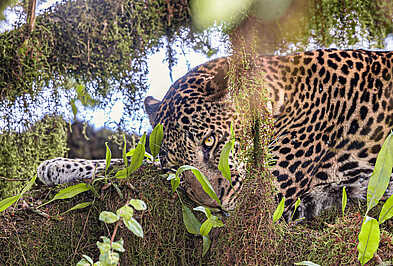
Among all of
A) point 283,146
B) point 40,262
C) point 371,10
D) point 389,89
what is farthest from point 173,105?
point 371,10

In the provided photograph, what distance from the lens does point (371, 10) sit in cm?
240

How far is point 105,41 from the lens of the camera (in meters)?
2.33

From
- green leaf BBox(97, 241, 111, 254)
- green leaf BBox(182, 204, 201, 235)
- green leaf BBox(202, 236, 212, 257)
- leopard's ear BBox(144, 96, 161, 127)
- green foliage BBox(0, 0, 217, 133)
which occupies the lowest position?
green leaf BBox(202, 236, 212, 257)

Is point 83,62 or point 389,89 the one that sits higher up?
point 83,62

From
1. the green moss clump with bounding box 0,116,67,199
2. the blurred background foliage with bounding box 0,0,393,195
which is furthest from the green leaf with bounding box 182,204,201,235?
the green moss clump with bounding box 0,116,67,199

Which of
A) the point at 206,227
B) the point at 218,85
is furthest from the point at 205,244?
the point at 218,85

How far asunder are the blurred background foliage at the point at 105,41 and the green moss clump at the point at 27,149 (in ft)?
0.04

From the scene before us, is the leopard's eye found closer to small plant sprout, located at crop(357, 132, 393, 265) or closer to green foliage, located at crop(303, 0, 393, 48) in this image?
small plant sprout, located at crop(357, 132, 393, 265)

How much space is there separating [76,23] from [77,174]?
3.27ft

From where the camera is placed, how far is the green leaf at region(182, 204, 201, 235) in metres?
1.38

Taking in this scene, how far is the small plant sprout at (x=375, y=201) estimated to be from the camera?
1.07 metres

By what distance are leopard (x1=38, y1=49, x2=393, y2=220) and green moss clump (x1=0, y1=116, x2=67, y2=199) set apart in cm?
46

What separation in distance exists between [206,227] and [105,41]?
1491mm

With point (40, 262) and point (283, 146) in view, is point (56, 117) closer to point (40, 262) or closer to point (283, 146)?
point (40, 262)
